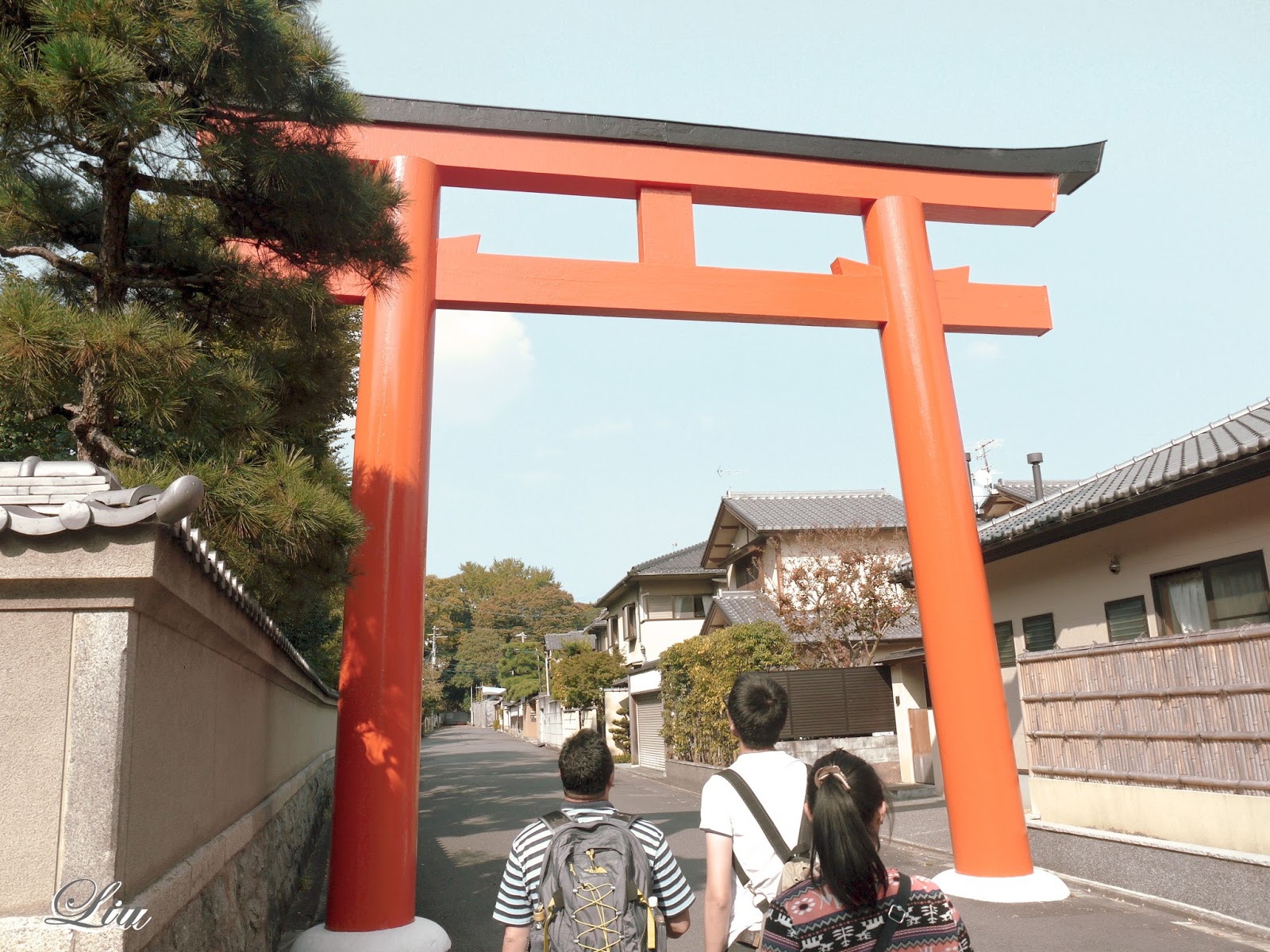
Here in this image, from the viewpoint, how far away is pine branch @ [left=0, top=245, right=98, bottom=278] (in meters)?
4.68

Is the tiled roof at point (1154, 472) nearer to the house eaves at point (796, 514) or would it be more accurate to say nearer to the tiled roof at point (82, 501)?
the tiled roof at point (82, 501)

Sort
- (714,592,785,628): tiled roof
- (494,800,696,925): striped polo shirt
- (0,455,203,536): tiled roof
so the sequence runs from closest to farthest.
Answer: (0,455,203,536): tiled roof
(494,800,696,925): striped polo shirt
(714,592,785,628): tiled roof

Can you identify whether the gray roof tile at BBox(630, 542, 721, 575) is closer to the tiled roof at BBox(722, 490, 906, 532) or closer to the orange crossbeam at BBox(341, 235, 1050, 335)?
the tiled roof at BBox(722, 490, 906, 532)

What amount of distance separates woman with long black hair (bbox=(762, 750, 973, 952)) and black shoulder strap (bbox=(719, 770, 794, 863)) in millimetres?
743

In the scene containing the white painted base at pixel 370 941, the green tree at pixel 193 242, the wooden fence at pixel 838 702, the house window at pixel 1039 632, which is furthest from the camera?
the wooden fence at pixel 838 702

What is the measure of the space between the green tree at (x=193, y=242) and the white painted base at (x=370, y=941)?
1899 millimetres

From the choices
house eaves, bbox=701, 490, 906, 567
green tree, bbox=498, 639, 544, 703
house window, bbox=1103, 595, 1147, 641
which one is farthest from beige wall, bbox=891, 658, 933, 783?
green tree, bbox=498, 639, 544, 703

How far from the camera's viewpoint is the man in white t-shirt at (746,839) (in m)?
2.93

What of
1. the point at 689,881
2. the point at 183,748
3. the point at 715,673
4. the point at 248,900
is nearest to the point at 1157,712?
the point at 689,881

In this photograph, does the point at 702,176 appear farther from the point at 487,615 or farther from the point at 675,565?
the point at 487,615

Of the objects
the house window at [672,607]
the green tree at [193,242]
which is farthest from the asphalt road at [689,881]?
the house window at [672,607]

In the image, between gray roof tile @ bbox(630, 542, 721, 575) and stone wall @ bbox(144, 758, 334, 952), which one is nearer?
stone wall @ bbox(144, 758, 334, 952)

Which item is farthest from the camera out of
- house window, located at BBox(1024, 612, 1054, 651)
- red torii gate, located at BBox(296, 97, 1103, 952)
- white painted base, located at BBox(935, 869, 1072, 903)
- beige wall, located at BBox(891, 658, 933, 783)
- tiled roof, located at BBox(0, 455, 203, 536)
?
beige wall, located at BBox(891, 658, 933, 783)

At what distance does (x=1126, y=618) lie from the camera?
9.32 m
